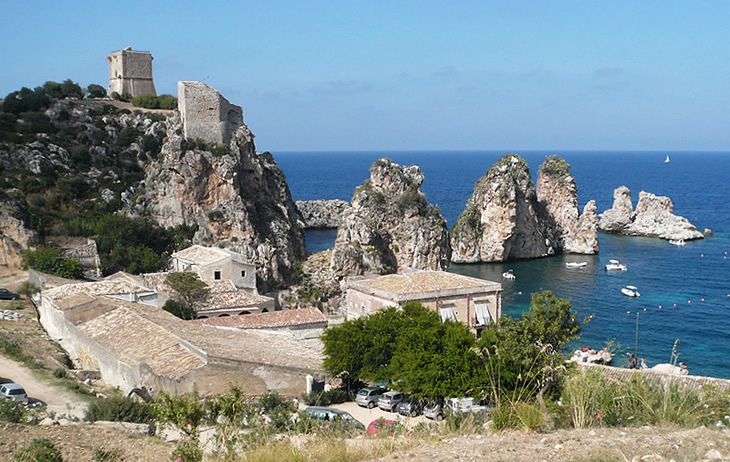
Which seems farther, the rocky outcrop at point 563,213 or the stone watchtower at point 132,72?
the rocky outcrop at point 563,213

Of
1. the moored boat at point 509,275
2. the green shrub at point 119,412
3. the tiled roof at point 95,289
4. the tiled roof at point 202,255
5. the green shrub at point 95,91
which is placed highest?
the green shrub at point 95,91

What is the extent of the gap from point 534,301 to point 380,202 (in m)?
34.9

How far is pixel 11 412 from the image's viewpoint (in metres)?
14.8

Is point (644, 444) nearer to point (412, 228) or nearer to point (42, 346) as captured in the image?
point (42, 346)

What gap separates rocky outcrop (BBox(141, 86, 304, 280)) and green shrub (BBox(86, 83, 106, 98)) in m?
18.6

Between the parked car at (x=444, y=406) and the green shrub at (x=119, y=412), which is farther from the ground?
the green shrub at (x=119, y=412)

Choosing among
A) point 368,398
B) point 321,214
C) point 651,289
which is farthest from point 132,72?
point 368,398

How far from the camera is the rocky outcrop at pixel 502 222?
74.2 m

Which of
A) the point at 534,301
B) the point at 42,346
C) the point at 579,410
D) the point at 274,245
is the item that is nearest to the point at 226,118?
the point at 274,245

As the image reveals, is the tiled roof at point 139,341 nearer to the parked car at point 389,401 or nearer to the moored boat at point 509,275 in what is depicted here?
the parked car at point 389,401

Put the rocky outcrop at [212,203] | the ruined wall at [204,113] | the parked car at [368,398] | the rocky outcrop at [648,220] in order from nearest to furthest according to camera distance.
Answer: the parked car at [368,398], the rocky outcrop at [212,203], the ruined wall at [204,113], the rocky outcrop at [648,220]

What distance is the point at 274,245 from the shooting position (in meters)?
51.0

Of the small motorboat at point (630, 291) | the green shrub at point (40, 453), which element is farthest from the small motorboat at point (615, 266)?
the green shrub at point (40, 453)

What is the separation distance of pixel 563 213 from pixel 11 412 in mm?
74820
